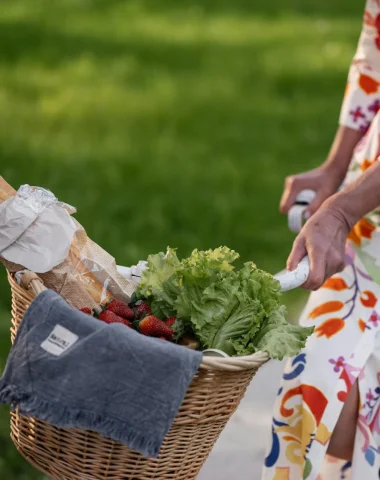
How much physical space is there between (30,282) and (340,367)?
3.20 feet

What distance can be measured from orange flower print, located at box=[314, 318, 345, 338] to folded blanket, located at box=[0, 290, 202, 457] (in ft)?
2.87

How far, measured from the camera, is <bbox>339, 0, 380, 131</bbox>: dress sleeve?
3.16 meters

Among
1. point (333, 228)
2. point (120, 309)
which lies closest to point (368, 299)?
point (333, 228)

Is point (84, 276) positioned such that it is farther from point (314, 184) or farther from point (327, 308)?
point (314, 184)

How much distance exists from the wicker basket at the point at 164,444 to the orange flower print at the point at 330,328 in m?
0.61

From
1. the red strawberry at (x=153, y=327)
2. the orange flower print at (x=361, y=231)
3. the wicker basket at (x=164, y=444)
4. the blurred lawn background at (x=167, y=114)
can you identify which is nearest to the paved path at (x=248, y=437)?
the blurred lawn background at (x=167, y=114)

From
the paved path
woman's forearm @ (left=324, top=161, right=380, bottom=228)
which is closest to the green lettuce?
woman's forearm @ (left=324, top=161, right=380, bottom=228)

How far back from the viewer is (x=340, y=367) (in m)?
2.80

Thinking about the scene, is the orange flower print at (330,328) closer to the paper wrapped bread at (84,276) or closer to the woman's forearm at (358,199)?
the woman's forearm at (358,199)

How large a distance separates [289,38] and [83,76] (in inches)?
113

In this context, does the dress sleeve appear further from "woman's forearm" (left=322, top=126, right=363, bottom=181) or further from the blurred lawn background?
the blurred lawn background

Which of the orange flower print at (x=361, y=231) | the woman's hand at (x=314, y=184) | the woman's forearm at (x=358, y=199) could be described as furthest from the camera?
the woman's hand at (x=314, y=184)

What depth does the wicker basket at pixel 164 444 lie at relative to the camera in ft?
7.16

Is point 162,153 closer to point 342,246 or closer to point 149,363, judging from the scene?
point 342,246
